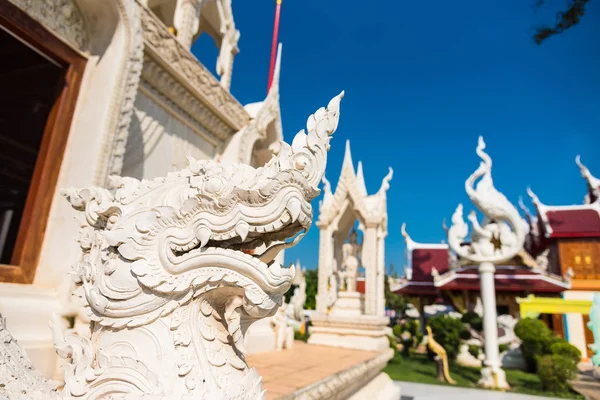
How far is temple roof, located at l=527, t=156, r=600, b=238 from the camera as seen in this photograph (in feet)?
55.9

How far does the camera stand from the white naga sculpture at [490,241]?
30.4 ft

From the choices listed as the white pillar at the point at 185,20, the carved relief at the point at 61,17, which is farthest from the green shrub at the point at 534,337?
the carved relief at the point at 61,17

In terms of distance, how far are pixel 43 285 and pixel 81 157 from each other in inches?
44.9

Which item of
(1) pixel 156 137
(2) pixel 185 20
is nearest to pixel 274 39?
(2) pixel 185 20

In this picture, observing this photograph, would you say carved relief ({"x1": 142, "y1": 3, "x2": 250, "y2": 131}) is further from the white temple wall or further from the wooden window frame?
the wooden window frame

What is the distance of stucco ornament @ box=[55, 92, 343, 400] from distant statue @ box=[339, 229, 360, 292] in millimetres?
8445

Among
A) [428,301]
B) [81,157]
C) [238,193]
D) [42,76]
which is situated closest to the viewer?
[238,193]

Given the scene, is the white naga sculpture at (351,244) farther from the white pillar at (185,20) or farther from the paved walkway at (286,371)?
the white pillar at (185,20)

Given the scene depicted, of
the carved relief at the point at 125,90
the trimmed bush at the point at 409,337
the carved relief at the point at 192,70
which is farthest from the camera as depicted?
the trimmed bush at the point at 409,337

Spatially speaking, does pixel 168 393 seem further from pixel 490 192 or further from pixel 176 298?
pixel 490 192

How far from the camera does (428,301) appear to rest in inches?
739

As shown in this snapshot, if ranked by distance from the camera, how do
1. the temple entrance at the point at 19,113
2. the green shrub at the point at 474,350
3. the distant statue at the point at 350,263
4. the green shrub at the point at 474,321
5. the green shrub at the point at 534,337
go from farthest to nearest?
the green shrub at the point at 474,321
the green shrub at the point at 474,350
the green shrub at the point at 534,337
the distant statue at the point at 350,263
the temple entrance at the point at 19,113

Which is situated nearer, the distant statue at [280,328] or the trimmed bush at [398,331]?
the distant statue at [280,328]

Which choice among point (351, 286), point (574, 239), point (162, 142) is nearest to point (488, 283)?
point (351, 286)
